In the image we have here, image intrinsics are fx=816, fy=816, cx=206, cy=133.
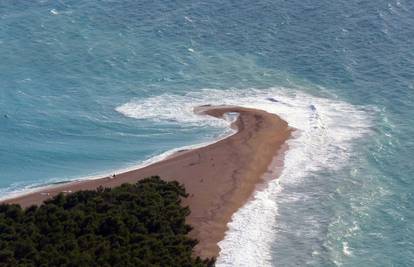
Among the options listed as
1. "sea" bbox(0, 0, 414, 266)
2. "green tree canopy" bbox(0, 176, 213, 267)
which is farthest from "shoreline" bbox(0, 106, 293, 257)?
"green tree canopy" bbox(0, 176, 213, 267)

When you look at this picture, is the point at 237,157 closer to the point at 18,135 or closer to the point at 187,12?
the point at 18,135

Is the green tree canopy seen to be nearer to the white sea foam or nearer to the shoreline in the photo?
the shoreline

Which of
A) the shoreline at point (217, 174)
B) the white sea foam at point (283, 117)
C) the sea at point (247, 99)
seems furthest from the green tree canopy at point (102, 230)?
the sea at point (247, 99)

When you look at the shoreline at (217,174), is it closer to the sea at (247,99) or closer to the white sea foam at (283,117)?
the white sea foam at (283,117)

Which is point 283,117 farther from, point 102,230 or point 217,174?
point 102,230

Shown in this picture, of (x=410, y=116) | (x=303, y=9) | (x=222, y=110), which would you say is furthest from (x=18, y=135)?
(x=303, y=9)

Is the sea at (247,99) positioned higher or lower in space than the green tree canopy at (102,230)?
higher
